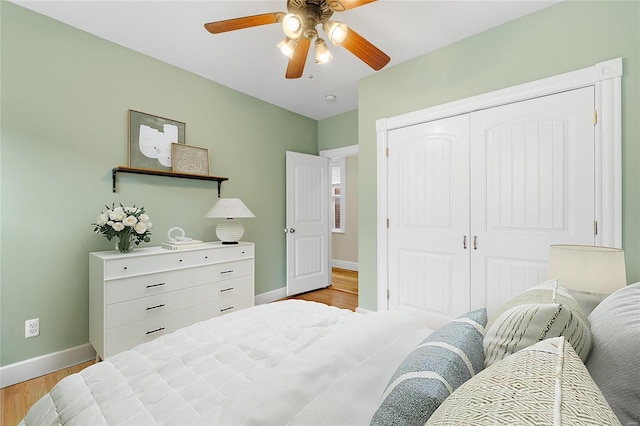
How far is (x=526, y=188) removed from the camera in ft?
7.22

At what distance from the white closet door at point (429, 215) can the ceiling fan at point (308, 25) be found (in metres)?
1.11

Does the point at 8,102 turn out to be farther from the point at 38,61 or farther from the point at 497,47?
the point at 497,47

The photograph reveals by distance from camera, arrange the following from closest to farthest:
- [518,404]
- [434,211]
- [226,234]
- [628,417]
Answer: [518,404], [628,417], [434,211], [226,234]

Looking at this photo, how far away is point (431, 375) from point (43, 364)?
290cm

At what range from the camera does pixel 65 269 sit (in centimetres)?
226

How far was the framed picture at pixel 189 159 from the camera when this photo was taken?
2.86m

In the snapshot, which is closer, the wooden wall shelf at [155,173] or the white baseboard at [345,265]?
the wooden wall shelf at [155,173]

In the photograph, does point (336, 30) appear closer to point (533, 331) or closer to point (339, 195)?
point (533, 331)

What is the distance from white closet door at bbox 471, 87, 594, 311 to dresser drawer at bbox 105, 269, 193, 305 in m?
2.52

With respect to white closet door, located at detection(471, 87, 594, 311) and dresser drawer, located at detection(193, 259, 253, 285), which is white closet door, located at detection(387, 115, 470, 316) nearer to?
white closet door, located at detection(471, 87, 594, 311)

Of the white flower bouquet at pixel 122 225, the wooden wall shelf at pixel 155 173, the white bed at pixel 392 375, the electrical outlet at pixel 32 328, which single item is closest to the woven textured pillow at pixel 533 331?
the white bed at pixel 392 375

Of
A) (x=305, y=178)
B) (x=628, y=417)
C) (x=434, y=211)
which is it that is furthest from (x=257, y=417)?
(x=305, y=178)

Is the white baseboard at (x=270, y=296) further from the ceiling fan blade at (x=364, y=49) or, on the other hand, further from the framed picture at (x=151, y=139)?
the ceiling fan blade at (x=364, y=49)

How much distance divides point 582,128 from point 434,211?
1173mm
